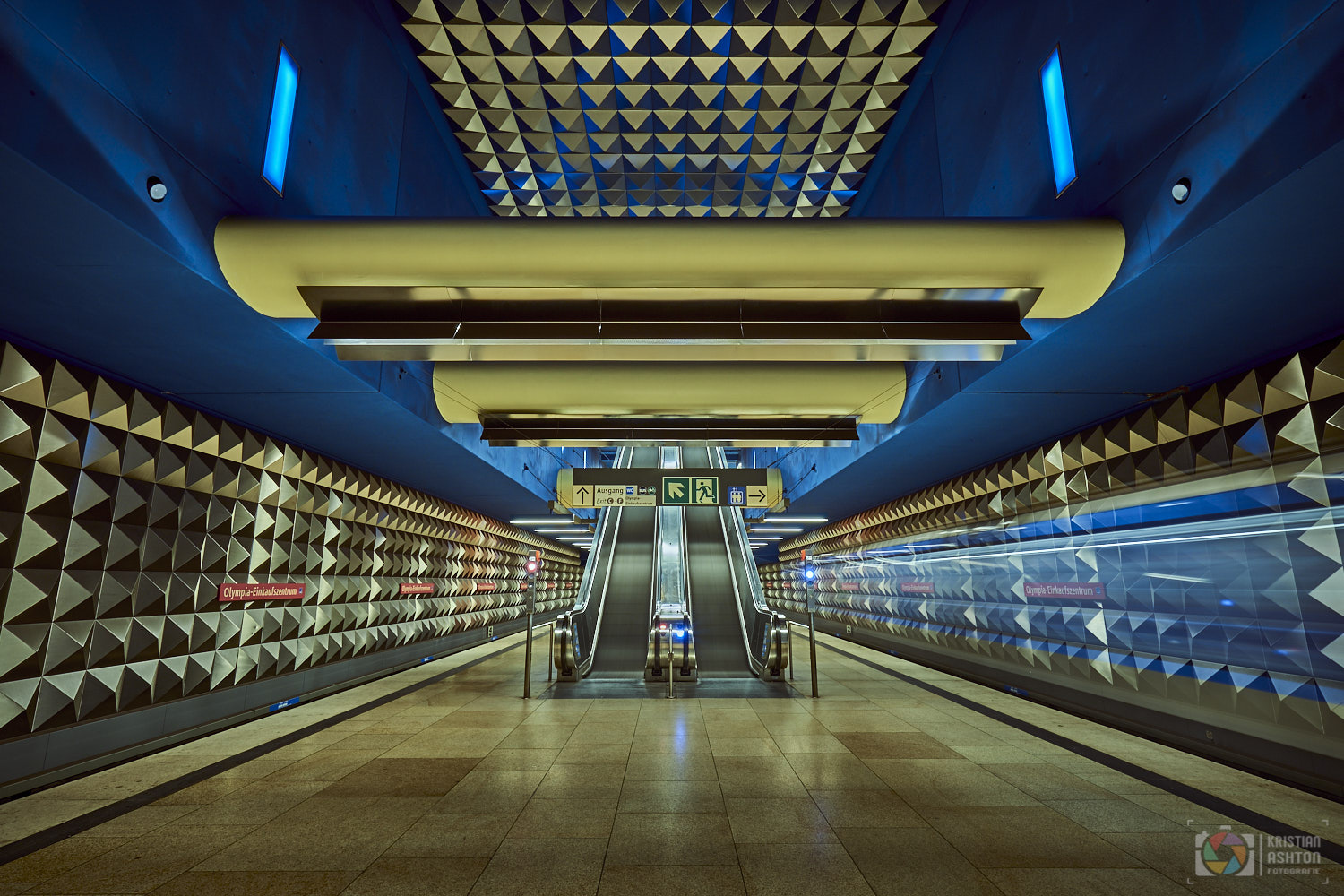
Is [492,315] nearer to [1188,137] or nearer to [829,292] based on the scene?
[829,292]

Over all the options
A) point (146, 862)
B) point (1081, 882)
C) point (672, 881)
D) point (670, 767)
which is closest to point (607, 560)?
point (670, 767)

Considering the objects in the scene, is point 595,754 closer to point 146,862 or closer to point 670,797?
point 670,797

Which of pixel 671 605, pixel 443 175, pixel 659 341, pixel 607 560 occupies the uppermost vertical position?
pixel 443 175

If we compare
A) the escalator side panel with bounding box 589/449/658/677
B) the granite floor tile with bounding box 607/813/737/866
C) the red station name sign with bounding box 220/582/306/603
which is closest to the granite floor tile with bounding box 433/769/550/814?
the granite floor tile with bounding box 607/813/737/866

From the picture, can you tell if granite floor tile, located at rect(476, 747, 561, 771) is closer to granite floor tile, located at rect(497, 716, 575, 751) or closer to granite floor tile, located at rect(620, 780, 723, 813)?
granite floor tile, located at rect(497, 716, 575, 751)

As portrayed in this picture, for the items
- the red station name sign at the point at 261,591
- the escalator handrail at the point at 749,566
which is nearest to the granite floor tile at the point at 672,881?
the red station name sign at the point at 261,591

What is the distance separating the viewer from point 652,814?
3947 millimetres

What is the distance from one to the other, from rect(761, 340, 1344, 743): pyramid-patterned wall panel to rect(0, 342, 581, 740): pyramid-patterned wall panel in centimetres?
982

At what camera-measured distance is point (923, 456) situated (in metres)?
8.82

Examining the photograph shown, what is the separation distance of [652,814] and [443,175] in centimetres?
733

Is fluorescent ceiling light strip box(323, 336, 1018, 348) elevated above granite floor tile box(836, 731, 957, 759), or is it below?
above

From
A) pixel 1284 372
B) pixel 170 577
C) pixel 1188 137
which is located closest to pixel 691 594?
pixel 170 577

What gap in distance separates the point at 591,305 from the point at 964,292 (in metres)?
2.81

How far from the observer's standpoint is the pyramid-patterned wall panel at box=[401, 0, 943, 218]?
5.54 metres
